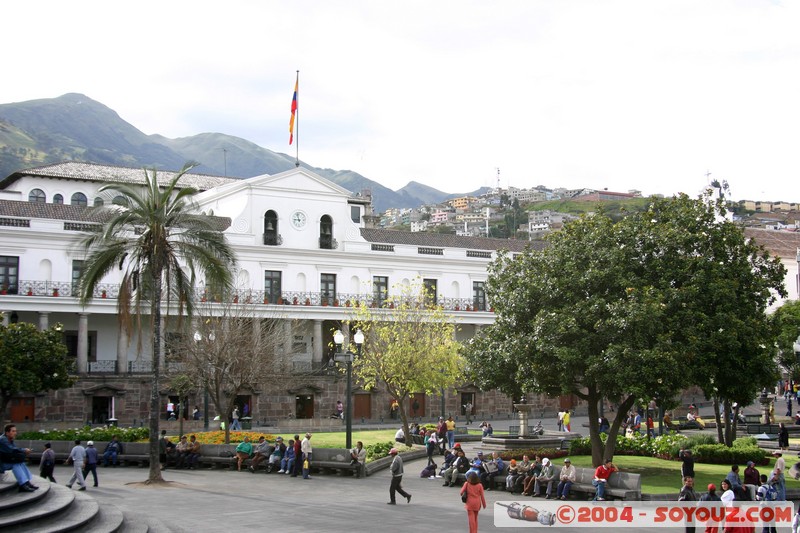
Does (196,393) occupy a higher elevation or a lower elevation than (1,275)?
lower

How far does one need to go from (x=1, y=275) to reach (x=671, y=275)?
3449 cm

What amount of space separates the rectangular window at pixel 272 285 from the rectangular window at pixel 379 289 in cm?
593

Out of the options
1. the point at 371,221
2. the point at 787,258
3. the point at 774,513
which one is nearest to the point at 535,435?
the point at 774,513

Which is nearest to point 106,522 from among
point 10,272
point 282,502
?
point 282,502

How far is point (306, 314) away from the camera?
171ft

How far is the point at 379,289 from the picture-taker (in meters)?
55.5

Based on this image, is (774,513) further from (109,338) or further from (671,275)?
(109,338)

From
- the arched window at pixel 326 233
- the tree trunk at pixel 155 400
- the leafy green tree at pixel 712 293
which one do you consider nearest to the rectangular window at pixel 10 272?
the arched window at pixel 326 233

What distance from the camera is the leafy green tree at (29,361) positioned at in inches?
1465

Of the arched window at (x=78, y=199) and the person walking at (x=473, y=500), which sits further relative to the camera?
the arched window at (x=78, y=199)

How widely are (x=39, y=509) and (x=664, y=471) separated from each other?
18699 mm

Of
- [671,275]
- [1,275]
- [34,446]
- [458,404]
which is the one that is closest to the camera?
[671,275]

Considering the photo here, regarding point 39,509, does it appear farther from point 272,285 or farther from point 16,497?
point 272,285

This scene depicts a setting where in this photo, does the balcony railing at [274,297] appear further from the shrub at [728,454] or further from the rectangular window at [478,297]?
the shrub at [728,454]
